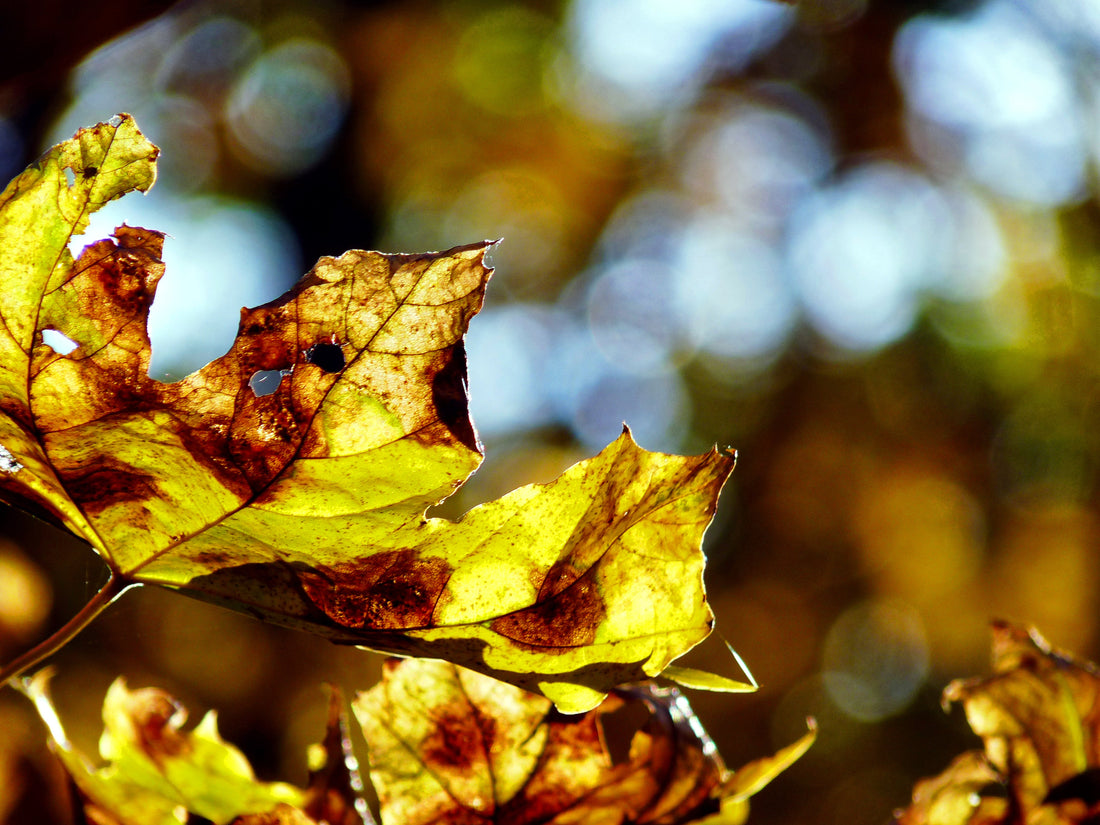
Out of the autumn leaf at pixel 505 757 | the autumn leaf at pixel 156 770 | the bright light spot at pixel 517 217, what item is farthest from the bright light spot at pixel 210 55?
the autumn leaf at pixel 505 757

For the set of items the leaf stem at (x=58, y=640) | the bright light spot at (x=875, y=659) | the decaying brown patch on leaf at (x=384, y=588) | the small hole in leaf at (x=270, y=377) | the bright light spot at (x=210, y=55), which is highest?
the small hole in leaf at (x=270, y=377)

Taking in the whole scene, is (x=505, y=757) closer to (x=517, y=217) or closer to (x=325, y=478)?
(x=325, y=478)

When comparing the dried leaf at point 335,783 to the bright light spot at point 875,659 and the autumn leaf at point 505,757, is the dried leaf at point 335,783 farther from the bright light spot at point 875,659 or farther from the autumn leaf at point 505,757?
the bright light spot at point 875,659

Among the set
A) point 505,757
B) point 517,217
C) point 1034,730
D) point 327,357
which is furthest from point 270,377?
point 517,217

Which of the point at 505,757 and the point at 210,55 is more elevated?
the point at 505,757

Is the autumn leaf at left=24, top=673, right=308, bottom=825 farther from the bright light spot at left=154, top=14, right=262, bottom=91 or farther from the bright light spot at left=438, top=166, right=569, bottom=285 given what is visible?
the bright light spot at left=154, top=14, right=262, bottom=91

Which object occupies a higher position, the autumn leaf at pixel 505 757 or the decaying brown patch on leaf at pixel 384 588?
the decaying brown patch on leaf at pixel 384 588

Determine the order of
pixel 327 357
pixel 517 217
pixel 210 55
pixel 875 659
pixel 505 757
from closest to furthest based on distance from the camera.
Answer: pixel 327 357 < pixel 505 757 < pixel 210 55 < pixel 517 217 < pixel 875 659

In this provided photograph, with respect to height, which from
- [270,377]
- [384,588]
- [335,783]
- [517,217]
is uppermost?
[270,377]

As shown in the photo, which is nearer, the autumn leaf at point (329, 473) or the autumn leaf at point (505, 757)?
the autumn leaf at point (329, 473)
